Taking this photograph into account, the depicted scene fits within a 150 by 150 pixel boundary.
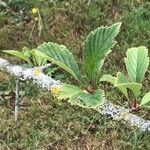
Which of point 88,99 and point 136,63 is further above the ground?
point 136,63

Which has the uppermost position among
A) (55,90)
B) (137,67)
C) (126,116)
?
(137,67)

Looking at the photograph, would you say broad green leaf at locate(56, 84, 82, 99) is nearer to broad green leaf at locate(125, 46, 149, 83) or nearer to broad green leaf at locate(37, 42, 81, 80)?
broad green leaf at locate(37, 42, 81, 80)

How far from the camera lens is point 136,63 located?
10.4ft

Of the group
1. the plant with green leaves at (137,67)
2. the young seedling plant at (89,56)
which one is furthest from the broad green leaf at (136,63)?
the young seedling plant at (89,56)

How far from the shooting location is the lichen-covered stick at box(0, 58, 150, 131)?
10.4 feet

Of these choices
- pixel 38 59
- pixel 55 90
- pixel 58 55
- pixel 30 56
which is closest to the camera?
pixel 58 55

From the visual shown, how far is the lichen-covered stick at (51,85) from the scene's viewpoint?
10.4 ft

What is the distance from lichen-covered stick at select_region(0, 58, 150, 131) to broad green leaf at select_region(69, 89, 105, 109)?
22 centimetres

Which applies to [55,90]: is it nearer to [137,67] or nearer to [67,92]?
[67,92]

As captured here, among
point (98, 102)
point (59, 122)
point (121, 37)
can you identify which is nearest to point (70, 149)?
point (59, 122)

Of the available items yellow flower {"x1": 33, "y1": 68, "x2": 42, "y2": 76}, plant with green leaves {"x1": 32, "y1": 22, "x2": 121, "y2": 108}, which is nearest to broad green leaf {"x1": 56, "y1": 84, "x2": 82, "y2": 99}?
plant with green leaves {"x1": 32, "y1": 22, "x2": 121, "y2": 108}

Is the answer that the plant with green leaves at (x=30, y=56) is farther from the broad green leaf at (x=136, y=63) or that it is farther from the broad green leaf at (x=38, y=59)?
the broad green leaf at (x=136, y=63)

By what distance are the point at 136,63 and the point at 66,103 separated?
654 mm

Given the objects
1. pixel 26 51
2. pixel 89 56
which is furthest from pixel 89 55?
pixel 26 51
